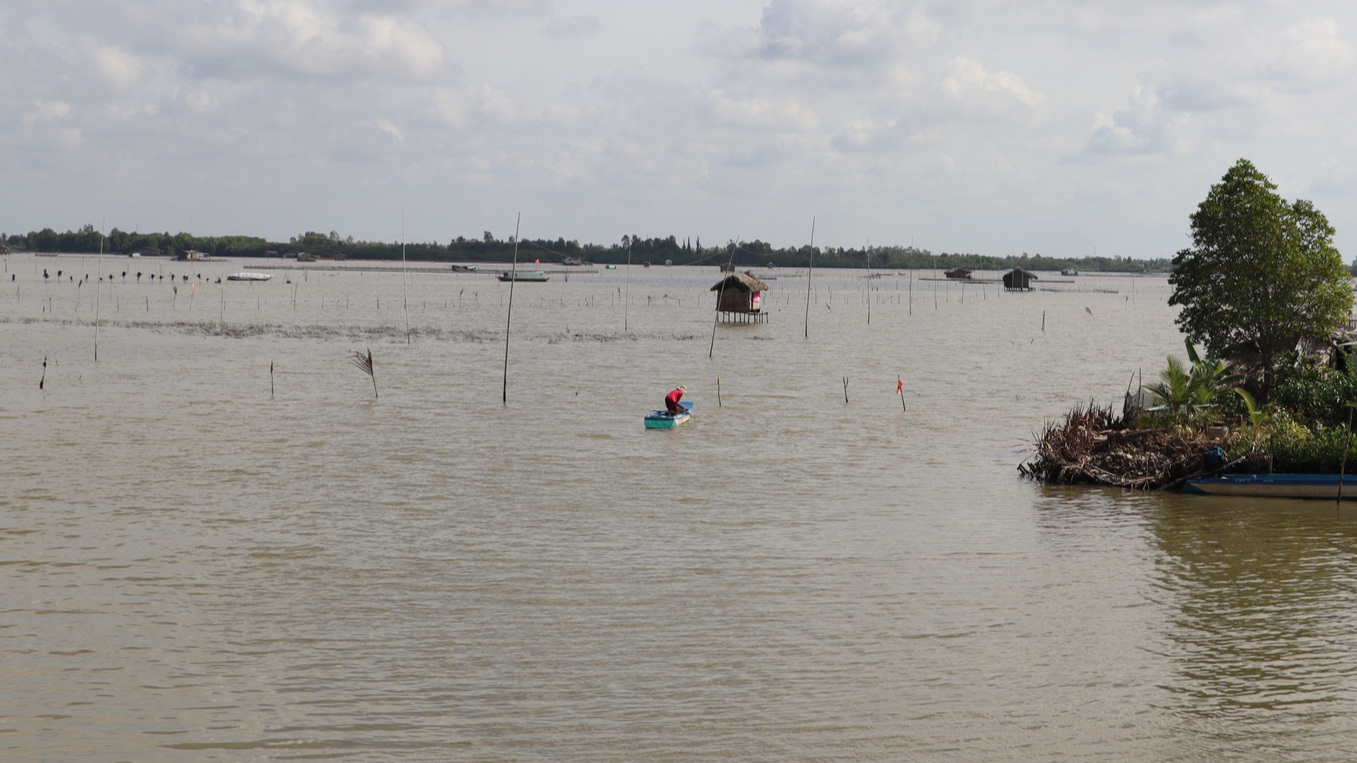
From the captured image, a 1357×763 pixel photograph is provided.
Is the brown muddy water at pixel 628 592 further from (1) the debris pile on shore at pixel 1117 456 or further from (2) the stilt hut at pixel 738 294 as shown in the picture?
(2) the stilt hut at pixel 738 294

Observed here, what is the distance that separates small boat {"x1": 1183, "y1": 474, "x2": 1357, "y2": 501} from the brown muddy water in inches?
14.6

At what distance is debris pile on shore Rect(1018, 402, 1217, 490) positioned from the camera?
21.4 metres

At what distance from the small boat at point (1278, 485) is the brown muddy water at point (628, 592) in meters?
0.37

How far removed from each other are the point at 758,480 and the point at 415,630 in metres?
10.9

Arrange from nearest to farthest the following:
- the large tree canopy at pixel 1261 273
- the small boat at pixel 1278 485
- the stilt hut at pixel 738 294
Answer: the small boat at pixel 1278 485 → the large tree canopy at pixel 1261 273 → the stilt hut at pixel 738 294

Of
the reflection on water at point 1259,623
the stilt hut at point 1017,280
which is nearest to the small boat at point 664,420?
the reflection on water at point 1259,623

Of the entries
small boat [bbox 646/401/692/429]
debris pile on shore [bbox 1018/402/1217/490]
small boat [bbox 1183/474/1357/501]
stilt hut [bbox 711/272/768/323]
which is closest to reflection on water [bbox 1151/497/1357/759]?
small boat [bbox 1183/474/1357/501]

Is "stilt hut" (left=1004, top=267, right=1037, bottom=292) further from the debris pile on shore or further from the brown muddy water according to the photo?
the debris pile on shore

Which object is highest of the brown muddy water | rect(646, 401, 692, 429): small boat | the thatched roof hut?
the thatched roof hut

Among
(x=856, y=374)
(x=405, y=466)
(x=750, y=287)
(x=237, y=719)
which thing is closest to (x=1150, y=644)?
(x=237, y=719)

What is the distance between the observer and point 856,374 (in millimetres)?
43969

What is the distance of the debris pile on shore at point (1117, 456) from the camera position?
21375mm

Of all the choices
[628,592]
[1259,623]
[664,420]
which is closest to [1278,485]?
[1259,623]

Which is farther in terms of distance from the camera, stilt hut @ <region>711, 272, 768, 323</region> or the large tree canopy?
stilt hut @ <region>711, 272, 768, 323</region>
